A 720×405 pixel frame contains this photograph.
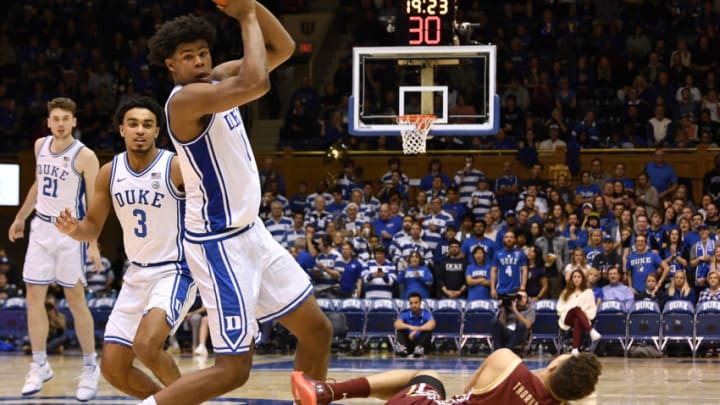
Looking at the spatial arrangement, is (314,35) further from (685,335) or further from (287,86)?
(685,335)

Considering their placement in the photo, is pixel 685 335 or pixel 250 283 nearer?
pixel 250 283

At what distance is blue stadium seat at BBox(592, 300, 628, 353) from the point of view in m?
16.6

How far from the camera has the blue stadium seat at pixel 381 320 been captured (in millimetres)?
17203

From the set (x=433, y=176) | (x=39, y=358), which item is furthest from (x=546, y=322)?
(x=39, y=358)

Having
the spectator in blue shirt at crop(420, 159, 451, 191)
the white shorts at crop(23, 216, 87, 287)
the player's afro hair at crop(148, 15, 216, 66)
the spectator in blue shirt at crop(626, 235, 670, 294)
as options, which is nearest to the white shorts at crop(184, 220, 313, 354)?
the player's afro hair at crop(148, 15, 216, 66)

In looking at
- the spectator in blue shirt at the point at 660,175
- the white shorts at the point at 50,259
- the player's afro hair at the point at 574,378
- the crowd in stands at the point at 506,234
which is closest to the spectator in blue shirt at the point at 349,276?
the crowd in stands at the point at 506,234

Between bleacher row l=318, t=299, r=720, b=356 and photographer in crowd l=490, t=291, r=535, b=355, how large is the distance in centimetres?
25

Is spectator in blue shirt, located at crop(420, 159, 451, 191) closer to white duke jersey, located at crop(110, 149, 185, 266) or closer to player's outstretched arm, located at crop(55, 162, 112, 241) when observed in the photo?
white duke jersey, located at crop(110, 149, 185, 266)

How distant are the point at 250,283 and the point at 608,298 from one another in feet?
38.3

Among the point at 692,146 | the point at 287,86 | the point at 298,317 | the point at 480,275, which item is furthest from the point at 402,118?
the point at 287,86

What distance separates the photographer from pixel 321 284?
17969 millimetres

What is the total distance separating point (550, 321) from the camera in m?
16.7

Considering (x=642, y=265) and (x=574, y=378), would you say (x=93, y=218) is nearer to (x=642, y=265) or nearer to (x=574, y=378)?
(x=574, y=378)

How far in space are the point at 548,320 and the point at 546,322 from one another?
42mm
